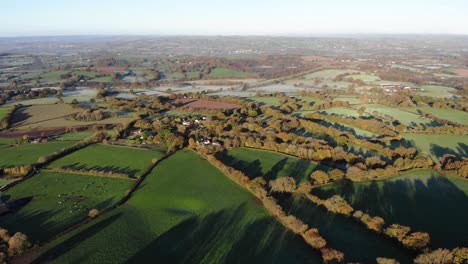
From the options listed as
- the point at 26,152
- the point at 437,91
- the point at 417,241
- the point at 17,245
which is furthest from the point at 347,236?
the point at 437,91

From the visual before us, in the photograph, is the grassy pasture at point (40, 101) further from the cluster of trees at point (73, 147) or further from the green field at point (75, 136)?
the cluster of trees at point (73, 147)

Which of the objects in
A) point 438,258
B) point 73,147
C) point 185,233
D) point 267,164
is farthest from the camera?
point 73,147

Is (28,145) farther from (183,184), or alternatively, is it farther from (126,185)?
(183,184)

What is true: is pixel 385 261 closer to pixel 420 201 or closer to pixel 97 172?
pixel 420 201

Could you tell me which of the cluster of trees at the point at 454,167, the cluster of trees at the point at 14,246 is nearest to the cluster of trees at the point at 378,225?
the cluster of trees at the point at 454,167

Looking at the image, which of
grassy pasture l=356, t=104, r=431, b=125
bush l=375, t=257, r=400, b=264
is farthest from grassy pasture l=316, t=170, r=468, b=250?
grassy pasture l=356, t=104, r=431, b=125
